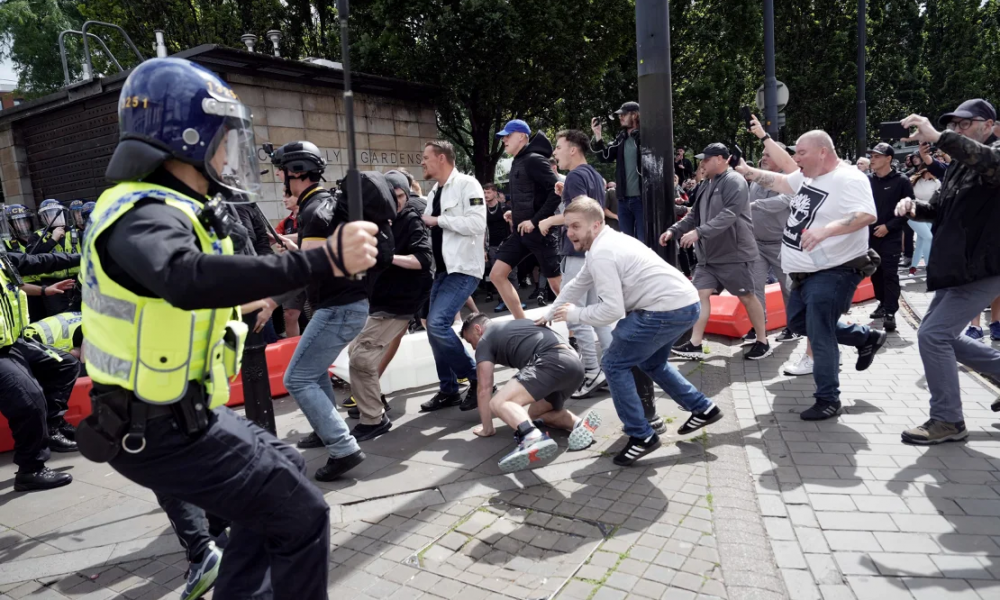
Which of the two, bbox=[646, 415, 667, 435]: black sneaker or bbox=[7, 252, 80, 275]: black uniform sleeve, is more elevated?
bbox=[7, 252, 80, 275]: black uniform sleeve

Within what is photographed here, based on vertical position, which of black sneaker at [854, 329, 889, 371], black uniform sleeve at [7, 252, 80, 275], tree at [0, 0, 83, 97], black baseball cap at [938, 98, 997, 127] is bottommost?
black sneaker at [854, 329, 889, 371]

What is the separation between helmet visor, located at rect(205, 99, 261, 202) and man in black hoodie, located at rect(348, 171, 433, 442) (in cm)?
250

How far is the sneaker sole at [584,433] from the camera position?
14.2ft

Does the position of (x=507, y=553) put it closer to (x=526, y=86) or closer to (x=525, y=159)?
(x=525, y=159)

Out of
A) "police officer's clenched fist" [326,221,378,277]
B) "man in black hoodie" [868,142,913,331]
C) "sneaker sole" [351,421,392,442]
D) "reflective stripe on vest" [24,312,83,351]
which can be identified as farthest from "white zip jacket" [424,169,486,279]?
"man in black hoodie" [868,142,913,331]

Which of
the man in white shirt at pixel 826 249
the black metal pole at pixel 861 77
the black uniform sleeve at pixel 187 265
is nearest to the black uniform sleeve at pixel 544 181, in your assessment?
the man in white shirt at pixel 826 249

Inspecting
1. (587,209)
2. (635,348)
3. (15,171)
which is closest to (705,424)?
(635,348)

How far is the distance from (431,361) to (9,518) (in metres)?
3.33

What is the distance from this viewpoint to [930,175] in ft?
29.8

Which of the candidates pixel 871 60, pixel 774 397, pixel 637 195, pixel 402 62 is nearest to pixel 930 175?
pixel 637 195

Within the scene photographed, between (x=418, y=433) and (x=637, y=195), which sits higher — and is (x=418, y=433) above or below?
below

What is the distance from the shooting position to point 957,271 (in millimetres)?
3992

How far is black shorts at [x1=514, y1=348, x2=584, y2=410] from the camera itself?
14.2ft

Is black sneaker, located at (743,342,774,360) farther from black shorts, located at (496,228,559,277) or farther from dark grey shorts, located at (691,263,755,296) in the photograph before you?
black shorts, located at (496,228,559,277)
